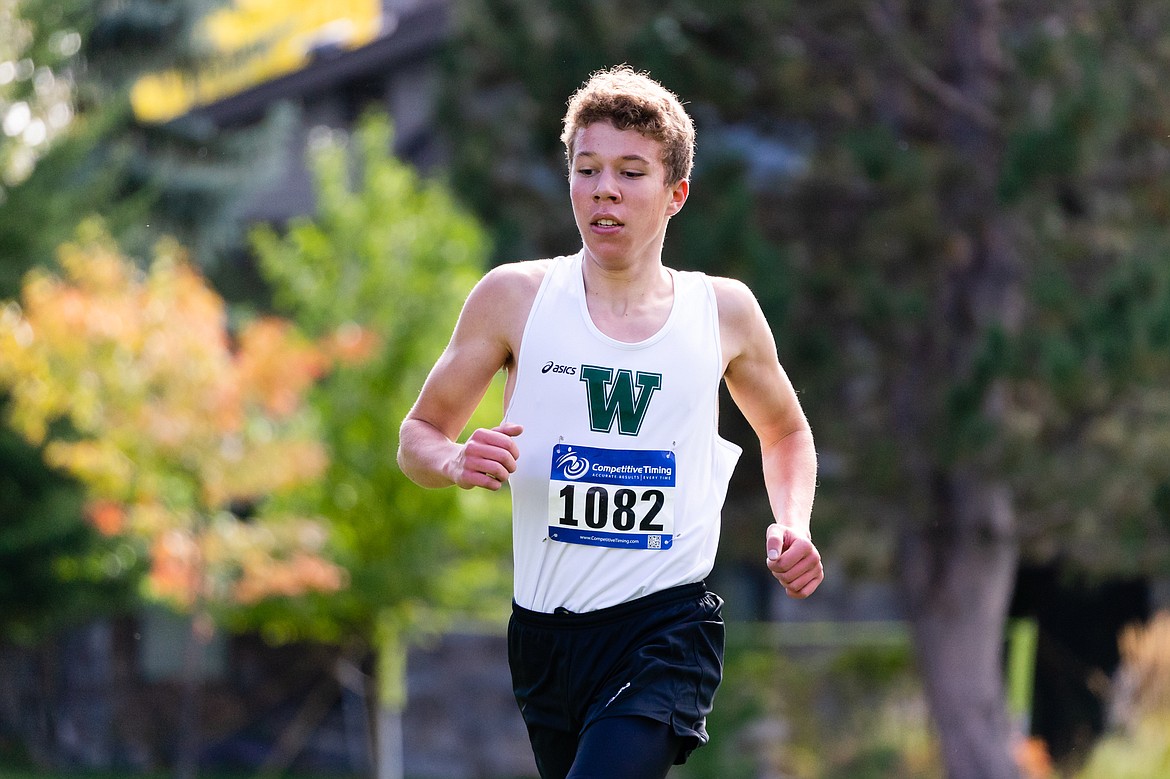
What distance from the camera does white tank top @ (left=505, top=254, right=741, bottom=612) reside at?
3830 millimetres

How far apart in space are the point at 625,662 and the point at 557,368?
2.39 feet

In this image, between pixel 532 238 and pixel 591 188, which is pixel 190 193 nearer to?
pixel 532 238

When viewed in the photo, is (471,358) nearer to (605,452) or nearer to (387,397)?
(605,452)

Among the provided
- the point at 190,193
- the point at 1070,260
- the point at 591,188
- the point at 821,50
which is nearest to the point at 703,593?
the point at 591,188

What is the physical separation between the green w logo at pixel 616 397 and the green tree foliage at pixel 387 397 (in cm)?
981

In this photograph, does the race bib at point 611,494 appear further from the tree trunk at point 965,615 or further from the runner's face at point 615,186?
the tree trunk at point 965,615

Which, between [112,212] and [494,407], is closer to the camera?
[494,407]

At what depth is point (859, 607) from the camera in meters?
20.4

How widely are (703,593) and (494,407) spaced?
9.99 metres

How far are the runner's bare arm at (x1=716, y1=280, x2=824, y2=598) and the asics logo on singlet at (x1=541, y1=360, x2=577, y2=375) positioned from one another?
42 centimetres

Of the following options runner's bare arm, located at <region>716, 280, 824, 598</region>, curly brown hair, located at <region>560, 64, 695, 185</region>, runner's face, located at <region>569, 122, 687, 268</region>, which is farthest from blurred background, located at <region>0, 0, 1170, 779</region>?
runner's face, located at <region>569, 122, 687, 268</region>

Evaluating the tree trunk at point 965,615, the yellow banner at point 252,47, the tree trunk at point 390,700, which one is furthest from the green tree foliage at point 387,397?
the yellow banner at point 252,47

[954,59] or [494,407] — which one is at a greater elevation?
[954,59]

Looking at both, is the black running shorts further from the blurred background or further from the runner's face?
the blurred background
